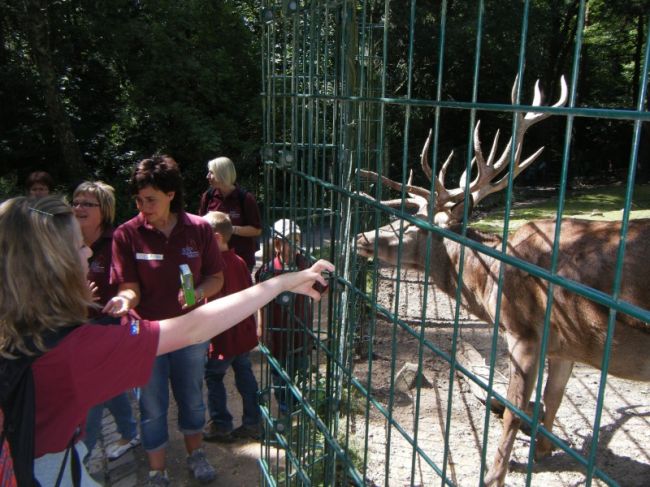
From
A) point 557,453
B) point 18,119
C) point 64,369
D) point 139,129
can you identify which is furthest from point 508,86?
point 64,369

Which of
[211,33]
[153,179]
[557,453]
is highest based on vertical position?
[211,33]

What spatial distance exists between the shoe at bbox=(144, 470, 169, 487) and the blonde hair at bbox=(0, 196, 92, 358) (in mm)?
A: 2059

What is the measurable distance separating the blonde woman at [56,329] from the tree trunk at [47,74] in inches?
427

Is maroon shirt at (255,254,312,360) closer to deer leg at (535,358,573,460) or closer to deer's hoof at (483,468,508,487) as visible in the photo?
deer's hoof at (483,468,508,487)

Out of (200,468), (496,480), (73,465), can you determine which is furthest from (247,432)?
(73,465)

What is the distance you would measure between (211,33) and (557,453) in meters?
12.2

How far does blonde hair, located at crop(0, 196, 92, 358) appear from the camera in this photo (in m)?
1.62

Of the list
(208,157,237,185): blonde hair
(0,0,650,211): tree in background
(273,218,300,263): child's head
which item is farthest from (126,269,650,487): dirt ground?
(0,0,650,211): tree in background

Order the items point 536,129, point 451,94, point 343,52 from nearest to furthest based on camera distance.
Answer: point 343,52
point 451,94
point 536,129

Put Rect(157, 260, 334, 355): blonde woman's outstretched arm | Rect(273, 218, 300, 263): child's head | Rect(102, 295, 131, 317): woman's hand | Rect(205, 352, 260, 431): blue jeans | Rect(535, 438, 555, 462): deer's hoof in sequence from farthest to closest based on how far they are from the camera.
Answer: Rect(205, 352, 260, 431): blue jeans < Rect(535, 438, 555, 462): deer's hoof < Rect(273, 218, 300, 263): child's head < Rect(102, 295, 131, 317): woman's hand < Rect(157, 260, 334, 355): blonde woman's outstretched arm

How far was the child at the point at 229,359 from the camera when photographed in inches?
150

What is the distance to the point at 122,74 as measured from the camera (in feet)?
47.0

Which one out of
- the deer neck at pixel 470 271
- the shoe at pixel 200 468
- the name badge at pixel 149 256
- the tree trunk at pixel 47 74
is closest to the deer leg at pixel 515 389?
the deer neck at pixel 470 271

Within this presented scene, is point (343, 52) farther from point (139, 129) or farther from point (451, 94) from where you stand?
point (451, 94)
